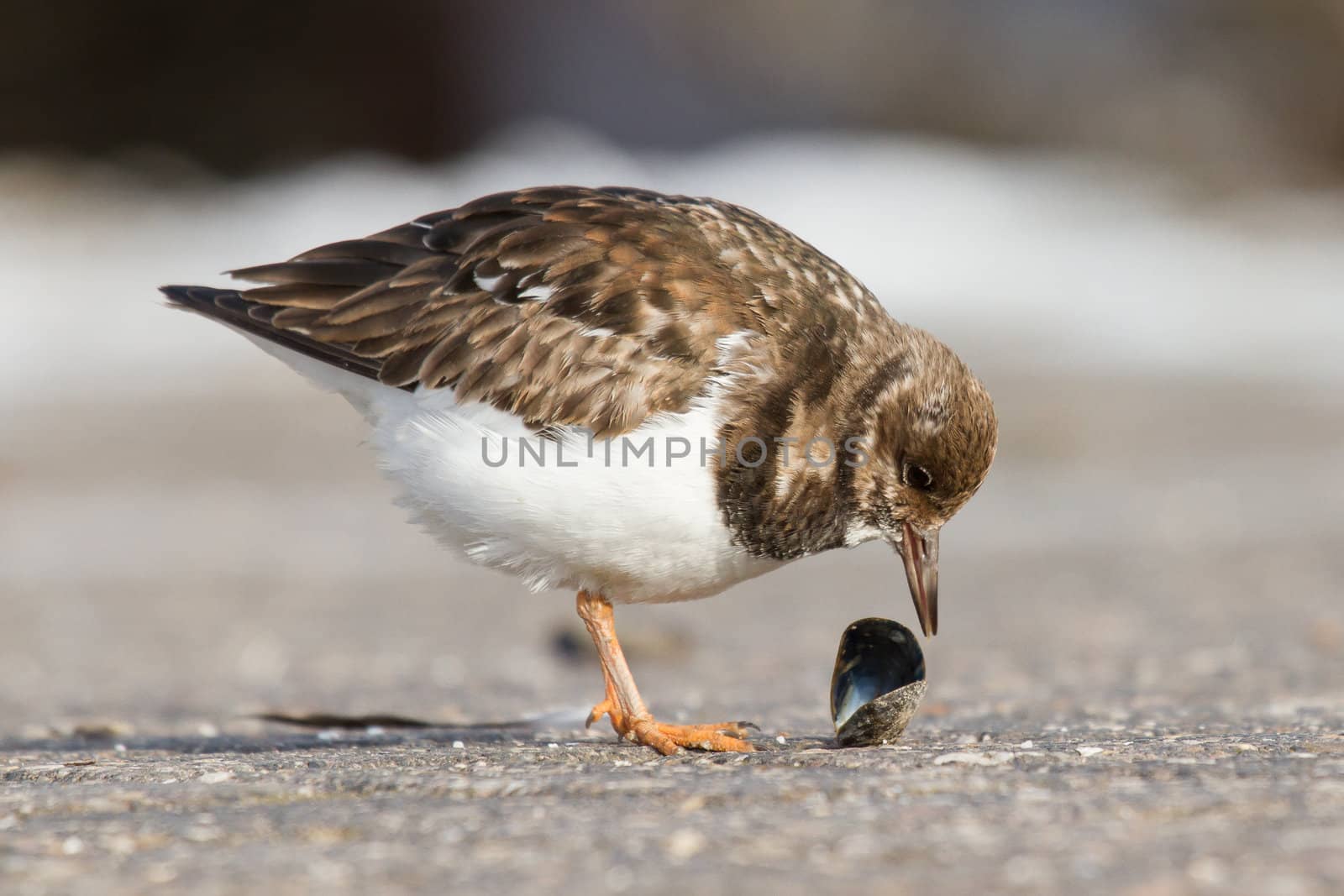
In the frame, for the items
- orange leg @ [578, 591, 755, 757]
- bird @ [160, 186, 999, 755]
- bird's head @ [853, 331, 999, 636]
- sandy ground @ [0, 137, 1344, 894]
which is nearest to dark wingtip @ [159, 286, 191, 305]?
bird @ [160, 186, 999, 755]

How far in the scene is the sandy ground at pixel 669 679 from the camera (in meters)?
2.50

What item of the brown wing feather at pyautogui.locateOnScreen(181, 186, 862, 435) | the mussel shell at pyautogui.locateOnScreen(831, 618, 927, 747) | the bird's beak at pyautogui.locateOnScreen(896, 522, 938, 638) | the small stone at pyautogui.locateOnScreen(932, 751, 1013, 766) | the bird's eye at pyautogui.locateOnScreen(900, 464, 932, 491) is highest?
the brown wing feather at pyautogui.locateOnScreen(181, 186, 862, 435)

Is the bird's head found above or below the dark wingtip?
below

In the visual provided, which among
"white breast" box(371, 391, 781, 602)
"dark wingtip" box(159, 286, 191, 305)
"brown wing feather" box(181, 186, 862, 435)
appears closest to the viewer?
"white breast" box(371, 391, 781, 602)

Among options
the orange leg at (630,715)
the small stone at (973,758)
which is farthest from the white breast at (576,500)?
the small stone at (973,758)

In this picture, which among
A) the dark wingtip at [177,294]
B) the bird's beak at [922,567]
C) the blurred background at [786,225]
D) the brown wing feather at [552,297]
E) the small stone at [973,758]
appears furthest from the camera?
the blurred background at [786,225]

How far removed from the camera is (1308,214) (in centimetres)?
2086

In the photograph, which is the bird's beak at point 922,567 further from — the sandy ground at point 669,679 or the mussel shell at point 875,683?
the sandy ground at point 669,679

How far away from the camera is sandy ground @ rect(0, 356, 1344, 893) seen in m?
2.50

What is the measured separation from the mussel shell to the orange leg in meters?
0.28

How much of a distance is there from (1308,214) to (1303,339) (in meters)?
7.53

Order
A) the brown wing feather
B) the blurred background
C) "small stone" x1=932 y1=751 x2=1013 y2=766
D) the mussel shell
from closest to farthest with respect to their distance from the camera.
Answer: "small stone" x1=932 y1=751 x2=1013 y2=766 → the mussel shell → the brown wing feather → the blurred background

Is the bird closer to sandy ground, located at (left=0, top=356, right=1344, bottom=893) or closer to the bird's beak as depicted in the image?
the bird's beak

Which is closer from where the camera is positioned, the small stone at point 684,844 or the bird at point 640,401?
the small stone at point 684,844
